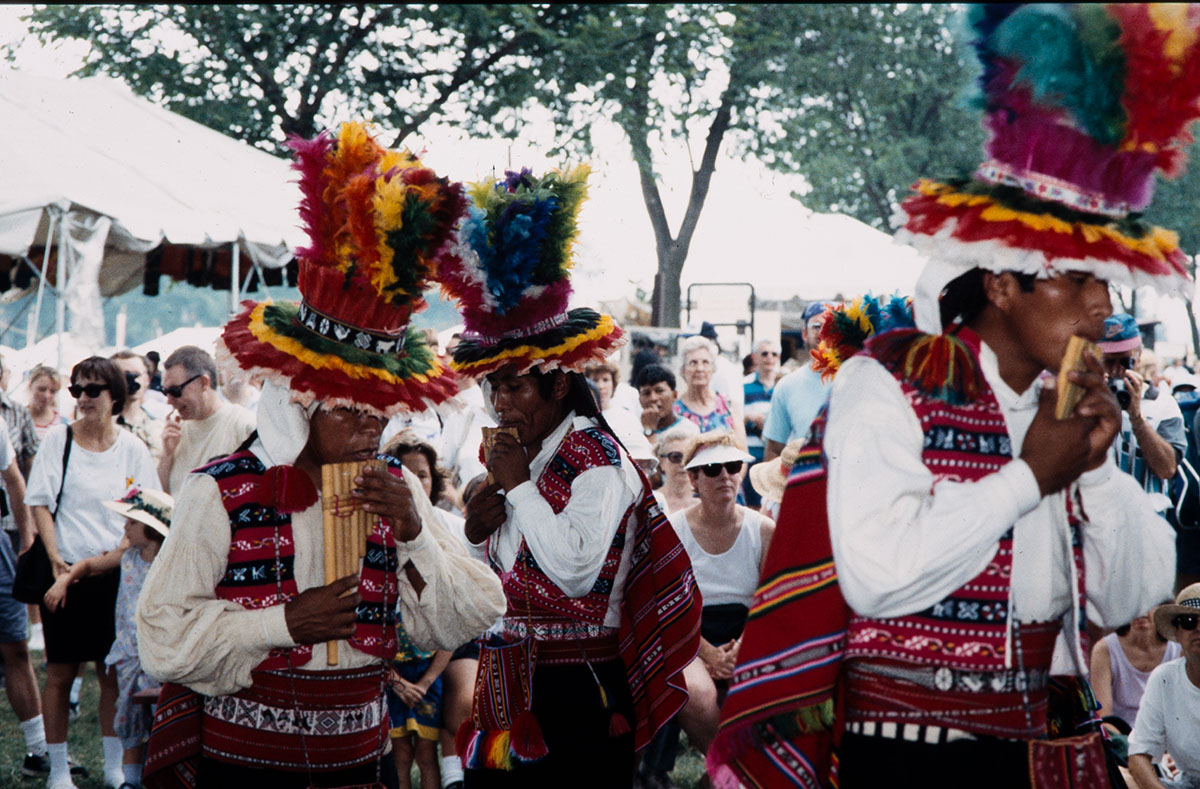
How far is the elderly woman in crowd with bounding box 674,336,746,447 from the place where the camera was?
28.9 feet

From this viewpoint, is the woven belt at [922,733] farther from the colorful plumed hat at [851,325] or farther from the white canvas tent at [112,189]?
the white canvas tent at [112,189]

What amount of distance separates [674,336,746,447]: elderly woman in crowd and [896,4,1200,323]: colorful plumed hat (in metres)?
6.31

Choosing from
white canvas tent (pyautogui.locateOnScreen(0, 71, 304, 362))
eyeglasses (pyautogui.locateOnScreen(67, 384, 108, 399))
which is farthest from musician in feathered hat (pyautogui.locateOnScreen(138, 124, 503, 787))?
white canvas tent (pyautogui.locateOnScreen(0, 71, 304, 362))

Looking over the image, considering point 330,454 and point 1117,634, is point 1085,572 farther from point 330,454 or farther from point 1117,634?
point 1117,634

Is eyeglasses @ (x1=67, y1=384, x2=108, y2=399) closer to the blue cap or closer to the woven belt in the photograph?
the blue cap

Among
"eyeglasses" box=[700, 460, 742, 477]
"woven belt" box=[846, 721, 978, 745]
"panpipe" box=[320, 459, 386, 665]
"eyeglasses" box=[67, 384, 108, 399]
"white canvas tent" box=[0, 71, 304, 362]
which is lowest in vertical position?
"woven belt" box=[846, 721, 978, 745]

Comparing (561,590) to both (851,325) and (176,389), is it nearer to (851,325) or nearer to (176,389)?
(851,325)

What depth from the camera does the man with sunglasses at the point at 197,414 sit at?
6.59 metres

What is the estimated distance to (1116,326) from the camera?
507cm

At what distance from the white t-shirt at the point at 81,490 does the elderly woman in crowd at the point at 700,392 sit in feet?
12.0

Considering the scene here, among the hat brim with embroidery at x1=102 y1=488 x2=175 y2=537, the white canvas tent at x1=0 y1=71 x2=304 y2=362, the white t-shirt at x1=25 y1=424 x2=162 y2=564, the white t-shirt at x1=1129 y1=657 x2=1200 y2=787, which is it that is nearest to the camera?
the white t-shirt at x1=1129 y1=657 x2=1200 y2=787

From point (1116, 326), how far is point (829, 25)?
15739 millimetres

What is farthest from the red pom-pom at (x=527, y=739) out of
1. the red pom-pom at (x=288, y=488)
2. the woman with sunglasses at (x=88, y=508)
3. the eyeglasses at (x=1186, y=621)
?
the woman with sunglasses at (x=88, y=508)

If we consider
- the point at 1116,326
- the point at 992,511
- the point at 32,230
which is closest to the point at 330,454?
the point at 992,511
